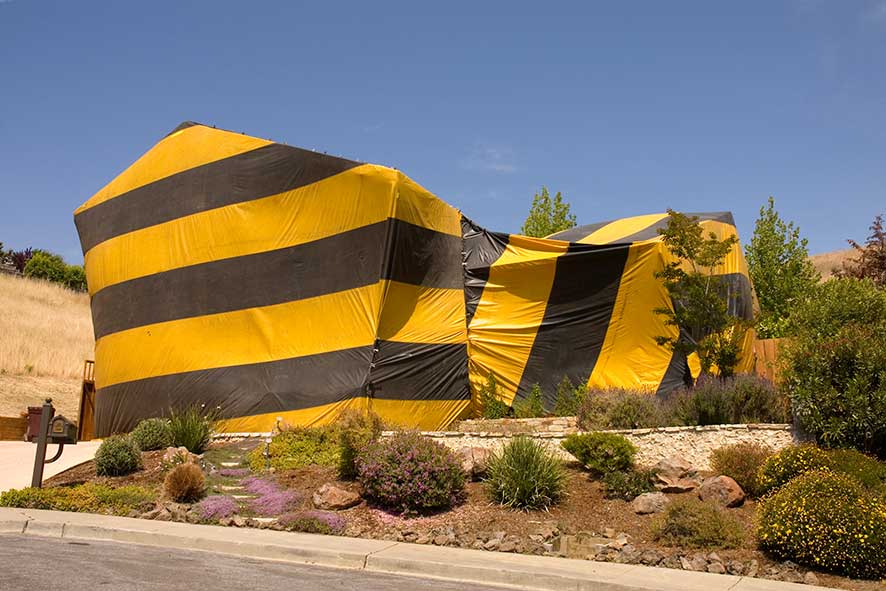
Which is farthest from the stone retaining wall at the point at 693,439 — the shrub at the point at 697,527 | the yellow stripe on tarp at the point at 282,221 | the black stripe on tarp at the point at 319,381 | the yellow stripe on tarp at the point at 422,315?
the yellow stripe on tarp at the point at 282,221

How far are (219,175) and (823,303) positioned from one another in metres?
14.4

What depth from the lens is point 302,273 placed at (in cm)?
1820

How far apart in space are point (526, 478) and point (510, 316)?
7.91m

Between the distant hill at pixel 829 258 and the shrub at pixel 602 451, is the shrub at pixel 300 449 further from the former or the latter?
the distant hill at pixel 829 258

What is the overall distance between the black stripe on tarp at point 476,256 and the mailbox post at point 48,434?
907 centimetres

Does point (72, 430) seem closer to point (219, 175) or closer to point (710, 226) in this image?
point (219, 175)

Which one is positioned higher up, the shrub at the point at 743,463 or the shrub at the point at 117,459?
the shrub at the point at 743,463

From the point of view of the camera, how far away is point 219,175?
1964cm

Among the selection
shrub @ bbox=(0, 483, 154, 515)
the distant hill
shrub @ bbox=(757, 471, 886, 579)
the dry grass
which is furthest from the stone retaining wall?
the distant hill

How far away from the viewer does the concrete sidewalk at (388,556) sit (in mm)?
7973

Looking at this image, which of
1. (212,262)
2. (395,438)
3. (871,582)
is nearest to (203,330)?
(212,262)

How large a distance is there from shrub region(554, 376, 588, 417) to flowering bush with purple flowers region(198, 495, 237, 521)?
7952 millimetres

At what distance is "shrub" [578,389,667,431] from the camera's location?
545 inches

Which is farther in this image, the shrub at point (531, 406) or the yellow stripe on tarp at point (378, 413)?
the shrub at point (531, 406)
